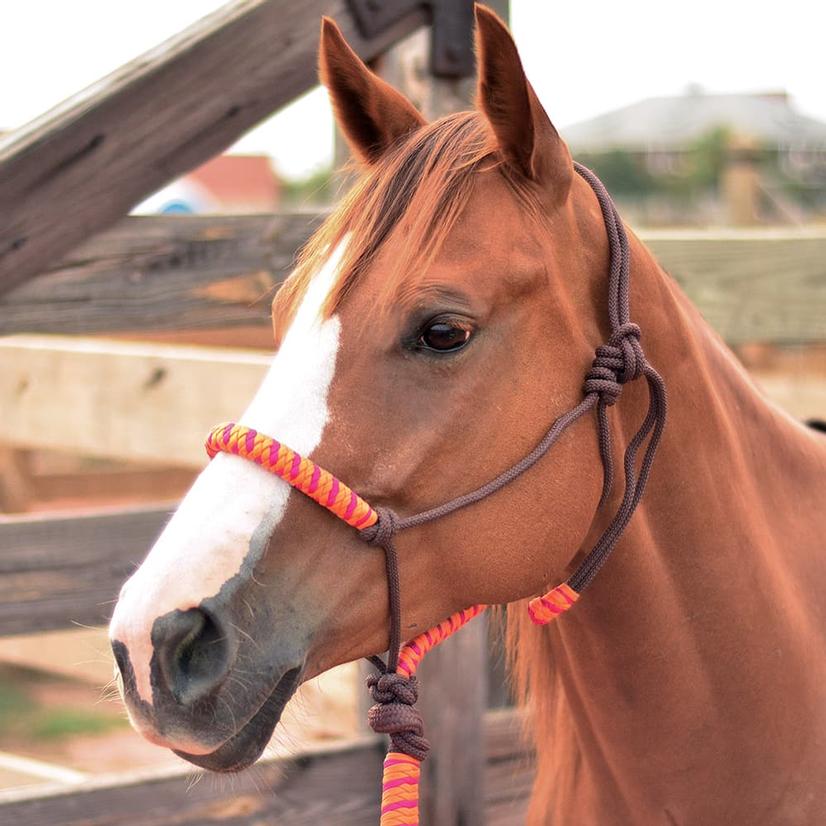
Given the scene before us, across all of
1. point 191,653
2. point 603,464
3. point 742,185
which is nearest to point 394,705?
point 191,653

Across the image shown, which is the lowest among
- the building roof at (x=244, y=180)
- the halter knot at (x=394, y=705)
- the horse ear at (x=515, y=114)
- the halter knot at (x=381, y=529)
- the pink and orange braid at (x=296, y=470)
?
the halter knot at (x=394, y=705)

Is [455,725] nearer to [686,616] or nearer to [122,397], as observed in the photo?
[686,616]

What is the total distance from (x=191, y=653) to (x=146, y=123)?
1165mm

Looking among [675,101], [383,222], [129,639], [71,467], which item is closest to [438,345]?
[383,222]

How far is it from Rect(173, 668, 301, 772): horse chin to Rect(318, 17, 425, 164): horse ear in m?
0.84

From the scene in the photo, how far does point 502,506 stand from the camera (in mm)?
1418

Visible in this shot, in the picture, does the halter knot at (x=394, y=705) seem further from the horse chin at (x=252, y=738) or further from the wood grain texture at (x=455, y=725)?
the wood grain texture at (x=455, y=725)

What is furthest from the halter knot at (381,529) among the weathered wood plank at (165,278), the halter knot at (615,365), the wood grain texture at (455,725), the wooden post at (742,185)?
the wooden post at (742,185)

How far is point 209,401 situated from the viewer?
324 cm

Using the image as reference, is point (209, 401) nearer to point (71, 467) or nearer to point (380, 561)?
point (380, 561)

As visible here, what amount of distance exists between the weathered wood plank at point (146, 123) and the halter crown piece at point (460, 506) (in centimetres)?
82

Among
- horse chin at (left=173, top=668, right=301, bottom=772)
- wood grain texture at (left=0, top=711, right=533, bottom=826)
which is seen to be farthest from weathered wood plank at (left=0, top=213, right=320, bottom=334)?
horse chin at (left=173, top=668, right=301, bottom=772)

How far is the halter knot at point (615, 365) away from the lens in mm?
1458

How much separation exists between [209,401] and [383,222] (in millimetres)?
1902
